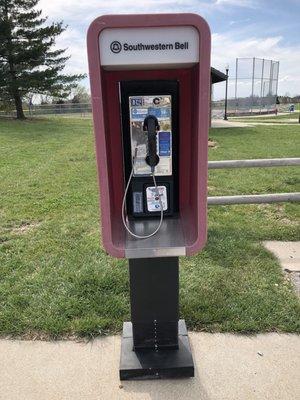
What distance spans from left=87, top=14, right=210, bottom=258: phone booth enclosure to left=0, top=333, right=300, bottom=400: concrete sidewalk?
32.3 inches

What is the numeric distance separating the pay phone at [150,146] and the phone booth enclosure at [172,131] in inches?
0.7

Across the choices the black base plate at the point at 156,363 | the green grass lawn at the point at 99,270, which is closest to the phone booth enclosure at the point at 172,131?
the black base plate at the point at 156,363

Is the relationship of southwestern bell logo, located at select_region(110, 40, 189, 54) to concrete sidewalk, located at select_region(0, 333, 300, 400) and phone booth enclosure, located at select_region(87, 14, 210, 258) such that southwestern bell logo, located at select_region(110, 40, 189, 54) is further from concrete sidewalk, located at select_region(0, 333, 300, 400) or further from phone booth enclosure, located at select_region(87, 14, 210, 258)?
concrete sidewalk, located at select_region(0, 333, 300, 400)

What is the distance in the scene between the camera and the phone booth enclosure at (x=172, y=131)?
1.86 m

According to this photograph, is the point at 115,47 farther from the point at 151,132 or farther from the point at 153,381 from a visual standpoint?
the point at 153,381

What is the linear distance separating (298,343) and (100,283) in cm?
156

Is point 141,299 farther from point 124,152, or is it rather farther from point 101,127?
point 101,127

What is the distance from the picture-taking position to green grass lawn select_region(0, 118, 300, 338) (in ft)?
9.50

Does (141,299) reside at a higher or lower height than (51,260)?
higher

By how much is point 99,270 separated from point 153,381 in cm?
132

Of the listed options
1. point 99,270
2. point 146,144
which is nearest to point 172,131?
point 146,144

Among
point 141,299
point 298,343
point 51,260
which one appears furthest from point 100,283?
point 298,343

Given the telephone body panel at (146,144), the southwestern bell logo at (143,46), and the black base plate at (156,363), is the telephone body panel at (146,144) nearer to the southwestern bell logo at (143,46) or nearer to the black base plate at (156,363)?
the southwestern bell logo at (143,46)

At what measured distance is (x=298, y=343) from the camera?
2674mm
